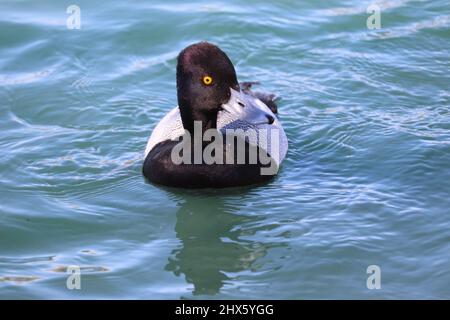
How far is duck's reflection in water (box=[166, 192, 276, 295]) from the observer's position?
8070mm

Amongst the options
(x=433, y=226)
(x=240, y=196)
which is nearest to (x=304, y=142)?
(x=240, y=196)

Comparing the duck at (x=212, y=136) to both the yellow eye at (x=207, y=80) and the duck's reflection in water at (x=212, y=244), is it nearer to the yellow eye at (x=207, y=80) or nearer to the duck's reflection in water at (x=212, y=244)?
the yellow eye at (x=207, y=80)

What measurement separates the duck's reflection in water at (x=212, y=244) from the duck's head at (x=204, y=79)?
945 millimetres

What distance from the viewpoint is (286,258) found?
827 centimetres

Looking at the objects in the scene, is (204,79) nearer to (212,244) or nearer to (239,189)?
(239,189)

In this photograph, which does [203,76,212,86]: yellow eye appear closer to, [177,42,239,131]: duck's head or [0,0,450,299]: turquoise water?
[177,42,239,131]: duck's head

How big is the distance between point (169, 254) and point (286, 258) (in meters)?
1.06

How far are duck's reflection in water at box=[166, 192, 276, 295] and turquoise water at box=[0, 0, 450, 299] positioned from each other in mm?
20

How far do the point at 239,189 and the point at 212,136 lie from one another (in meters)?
0.62

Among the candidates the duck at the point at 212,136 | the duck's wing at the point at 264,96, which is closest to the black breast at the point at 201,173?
the duck at the point at 212,136

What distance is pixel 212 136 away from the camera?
9.73 meters

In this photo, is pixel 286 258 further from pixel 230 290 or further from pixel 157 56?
pixel 157 56

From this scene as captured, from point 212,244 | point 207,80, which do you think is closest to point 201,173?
point 207,80

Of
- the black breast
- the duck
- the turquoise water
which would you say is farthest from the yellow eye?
the turquoise water
